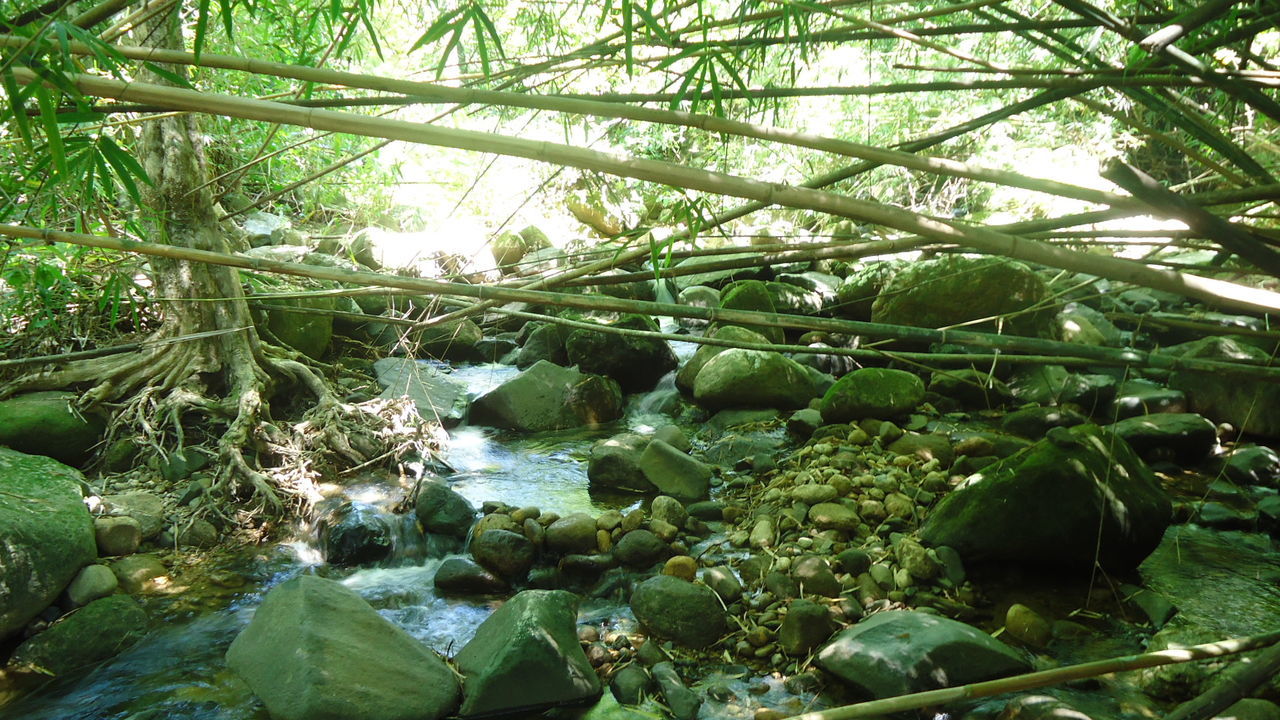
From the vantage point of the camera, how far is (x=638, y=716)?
8.46ft

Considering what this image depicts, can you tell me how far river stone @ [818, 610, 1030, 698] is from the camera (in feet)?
8.03

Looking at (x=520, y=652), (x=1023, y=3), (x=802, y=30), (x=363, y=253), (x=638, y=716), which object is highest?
(x=1023, y=3)

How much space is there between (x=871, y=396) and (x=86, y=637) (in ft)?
14.8

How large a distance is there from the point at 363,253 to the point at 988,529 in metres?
6.59

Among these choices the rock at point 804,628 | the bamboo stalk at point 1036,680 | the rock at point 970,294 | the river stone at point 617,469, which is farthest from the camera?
the rock at point 970,294

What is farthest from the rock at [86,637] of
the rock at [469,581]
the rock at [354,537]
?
the rock at [469,581]

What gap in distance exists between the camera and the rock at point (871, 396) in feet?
16.4

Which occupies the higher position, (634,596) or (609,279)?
(609,279)

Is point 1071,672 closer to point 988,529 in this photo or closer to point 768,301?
point 988,529

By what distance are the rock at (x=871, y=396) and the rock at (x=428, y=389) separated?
297cm

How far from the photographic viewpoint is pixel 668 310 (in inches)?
63.7

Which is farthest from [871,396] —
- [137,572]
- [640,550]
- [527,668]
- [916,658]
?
[137,572]

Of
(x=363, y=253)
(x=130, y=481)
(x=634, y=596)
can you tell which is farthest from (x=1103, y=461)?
(x=363, y=253)

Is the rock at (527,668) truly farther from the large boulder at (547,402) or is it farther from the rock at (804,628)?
the large boulder at (547,402)
